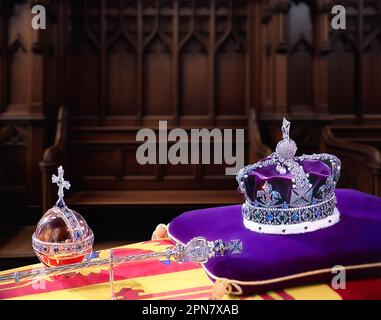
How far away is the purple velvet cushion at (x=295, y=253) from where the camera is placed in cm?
127

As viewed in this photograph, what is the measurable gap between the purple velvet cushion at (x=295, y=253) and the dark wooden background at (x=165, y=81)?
4236 mm

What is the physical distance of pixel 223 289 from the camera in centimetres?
122

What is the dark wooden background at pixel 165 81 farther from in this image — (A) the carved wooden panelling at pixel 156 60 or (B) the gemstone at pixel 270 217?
(B) the gemstone at pixel 270 217

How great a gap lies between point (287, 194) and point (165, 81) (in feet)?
17.7
